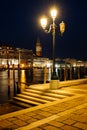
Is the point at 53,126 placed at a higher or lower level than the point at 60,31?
lower

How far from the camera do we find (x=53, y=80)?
13.4 meters

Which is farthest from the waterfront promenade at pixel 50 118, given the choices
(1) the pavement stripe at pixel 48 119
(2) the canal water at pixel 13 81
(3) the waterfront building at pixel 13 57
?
(3) the waterfront building at pixel 13 57

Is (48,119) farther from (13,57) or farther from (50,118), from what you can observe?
(13,57)

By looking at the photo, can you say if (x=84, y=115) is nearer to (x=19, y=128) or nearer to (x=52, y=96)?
(x=19, y=128)

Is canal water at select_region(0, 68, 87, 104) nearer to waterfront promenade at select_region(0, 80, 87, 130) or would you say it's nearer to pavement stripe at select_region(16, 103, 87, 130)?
waterfront promenade at select_region(0, 80, 87, 130)

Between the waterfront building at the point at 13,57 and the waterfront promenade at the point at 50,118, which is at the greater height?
the waterfront building at the point at 13,57

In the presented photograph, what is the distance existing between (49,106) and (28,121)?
2.09 m

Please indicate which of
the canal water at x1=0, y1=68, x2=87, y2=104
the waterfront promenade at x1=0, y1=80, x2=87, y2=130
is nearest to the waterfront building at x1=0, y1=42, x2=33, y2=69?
the canal water at x1=0, y1=68, x2=87, y2=104

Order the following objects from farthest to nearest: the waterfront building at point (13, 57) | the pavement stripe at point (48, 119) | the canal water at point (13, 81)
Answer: the waterfront building at point (13, 57), the canal water at point (13, 81), the pavement stripe at point (48, 119)

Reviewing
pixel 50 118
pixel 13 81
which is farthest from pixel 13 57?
pixel 50 118

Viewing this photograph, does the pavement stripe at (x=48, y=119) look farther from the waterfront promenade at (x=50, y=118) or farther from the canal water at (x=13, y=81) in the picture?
the canal water at (x=13, y=81)

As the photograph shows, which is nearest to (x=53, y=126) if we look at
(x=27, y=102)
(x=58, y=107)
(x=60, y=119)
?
(x=60, y=119)

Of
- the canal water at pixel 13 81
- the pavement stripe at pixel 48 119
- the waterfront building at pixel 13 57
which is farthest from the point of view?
the waterfront building at pixel 13 57

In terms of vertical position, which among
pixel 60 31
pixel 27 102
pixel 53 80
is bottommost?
pixel 27 102
